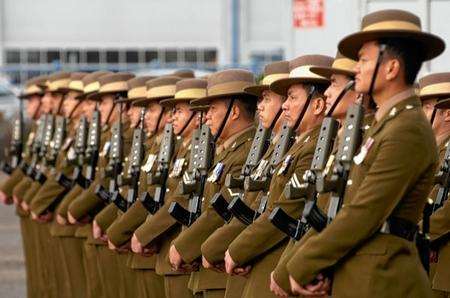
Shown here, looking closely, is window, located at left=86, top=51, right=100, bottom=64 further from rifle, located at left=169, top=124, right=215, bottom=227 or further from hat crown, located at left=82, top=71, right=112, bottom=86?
rifle, located at left=169, top=124, right=215, bottom=227

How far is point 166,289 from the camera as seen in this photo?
9.38 m

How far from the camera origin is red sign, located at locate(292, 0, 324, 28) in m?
17.9

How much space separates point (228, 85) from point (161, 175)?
1141mm

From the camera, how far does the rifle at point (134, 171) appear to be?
34.7 ft

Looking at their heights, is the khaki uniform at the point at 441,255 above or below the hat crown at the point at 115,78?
below

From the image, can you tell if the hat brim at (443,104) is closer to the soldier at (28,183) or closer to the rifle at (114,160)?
the rifle at (114,160)

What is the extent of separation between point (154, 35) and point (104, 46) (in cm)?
184

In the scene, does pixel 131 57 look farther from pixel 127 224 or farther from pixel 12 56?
pixel 127 224

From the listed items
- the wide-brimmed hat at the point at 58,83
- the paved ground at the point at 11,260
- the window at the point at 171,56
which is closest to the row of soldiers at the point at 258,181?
the wide-brimmed hat at the point at 58,83

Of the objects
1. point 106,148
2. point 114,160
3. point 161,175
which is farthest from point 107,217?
point 161,175

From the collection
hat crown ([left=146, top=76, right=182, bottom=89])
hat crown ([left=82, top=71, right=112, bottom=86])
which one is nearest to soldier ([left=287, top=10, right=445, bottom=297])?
hat crown ([left=146, top=76, right=182, bottom=89])

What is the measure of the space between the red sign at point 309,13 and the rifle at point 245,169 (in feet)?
31.6

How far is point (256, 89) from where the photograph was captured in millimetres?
Result: 8484

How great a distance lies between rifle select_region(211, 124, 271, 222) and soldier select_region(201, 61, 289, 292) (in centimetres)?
5
